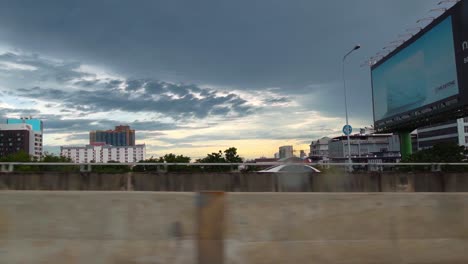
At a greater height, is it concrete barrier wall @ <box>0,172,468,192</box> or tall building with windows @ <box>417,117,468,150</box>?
tall building with windows @ <box>417,117,468,150</box>

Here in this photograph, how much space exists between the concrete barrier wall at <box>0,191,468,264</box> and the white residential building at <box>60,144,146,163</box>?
239 ft

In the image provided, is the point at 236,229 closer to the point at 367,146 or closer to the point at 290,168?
the point at 290,168

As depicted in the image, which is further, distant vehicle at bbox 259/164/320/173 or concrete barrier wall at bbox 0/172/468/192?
concrete barrier wall at bbox 0/172/468/192

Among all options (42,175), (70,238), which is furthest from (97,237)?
(42,175)

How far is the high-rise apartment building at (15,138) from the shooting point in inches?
5369

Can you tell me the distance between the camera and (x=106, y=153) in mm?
97562

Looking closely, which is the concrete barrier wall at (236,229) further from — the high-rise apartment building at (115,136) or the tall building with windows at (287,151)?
the high-rise apartment building at (115,136)

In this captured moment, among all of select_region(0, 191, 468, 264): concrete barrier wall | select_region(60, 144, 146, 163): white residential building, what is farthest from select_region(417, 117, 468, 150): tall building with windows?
select_region(0, 191, 468, 264): concrete barrier wall

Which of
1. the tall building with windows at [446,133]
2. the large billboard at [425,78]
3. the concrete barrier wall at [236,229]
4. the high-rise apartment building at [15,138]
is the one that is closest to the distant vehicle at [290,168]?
the concrete barrier wall at [236,229]

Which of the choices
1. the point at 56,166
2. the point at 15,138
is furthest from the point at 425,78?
the point at 15,138

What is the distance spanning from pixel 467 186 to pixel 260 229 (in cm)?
1448

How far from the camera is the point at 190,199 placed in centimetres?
414

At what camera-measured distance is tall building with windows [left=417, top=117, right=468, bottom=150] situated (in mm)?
107688

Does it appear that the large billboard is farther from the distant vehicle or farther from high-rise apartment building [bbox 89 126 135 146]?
high-rise apartment building [bbox 89 126 135 146]
